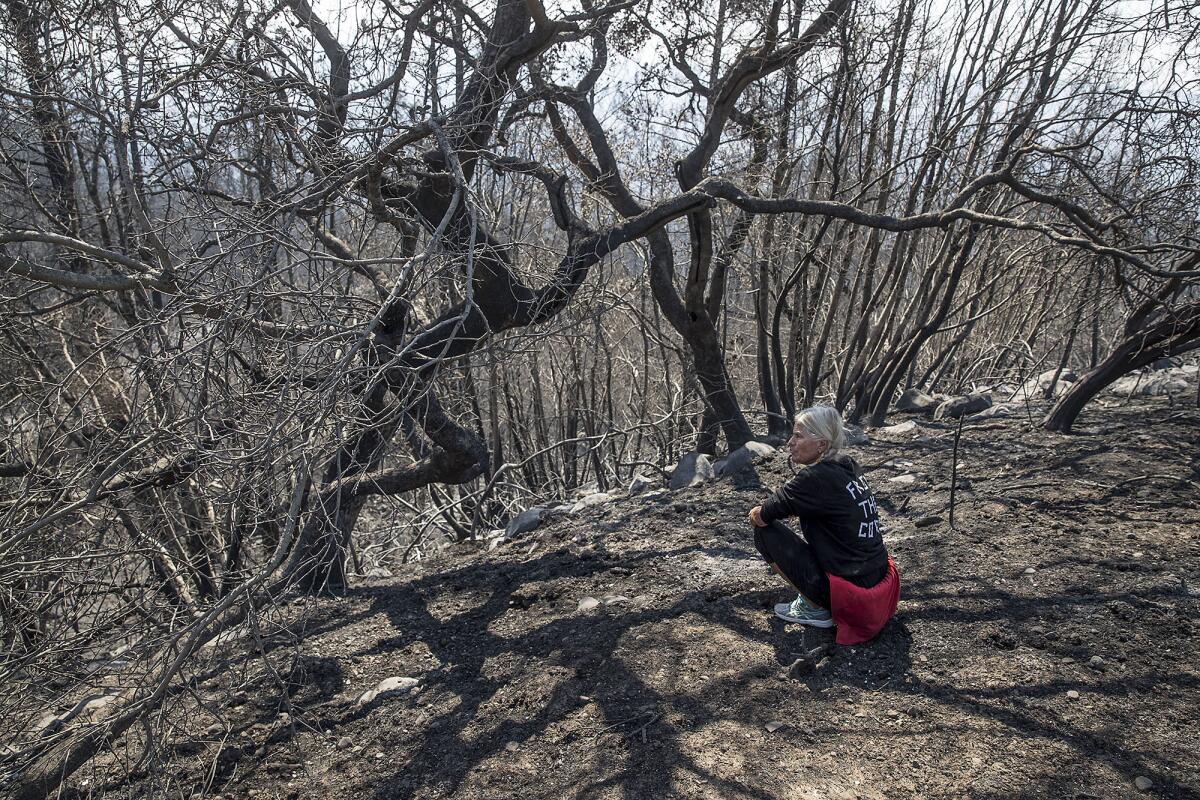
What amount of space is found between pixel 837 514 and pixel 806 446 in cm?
30

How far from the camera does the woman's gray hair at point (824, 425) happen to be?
3.30 metres

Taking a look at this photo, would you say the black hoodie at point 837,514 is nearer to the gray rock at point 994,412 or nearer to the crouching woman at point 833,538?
the crouching woman at point 833,538

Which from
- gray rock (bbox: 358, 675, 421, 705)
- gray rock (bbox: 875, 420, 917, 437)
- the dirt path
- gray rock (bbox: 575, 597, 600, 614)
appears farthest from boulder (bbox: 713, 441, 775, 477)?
gray rock (bbox: 358, 675, 421, 705)

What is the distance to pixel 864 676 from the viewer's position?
3.16m

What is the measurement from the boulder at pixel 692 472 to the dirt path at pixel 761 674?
4.02ft

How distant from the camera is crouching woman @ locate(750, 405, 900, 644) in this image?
10.7 ft

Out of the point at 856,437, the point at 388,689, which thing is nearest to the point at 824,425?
the point at 388,689

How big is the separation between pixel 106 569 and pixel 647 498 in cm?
340

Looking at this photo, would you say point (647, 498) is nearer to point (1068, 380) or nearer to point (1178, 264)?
point (1178, 264)

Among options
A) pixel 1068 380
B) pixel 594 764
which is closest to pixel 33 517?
pixel 594 764

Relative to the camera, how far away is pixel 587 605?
4.09 meters

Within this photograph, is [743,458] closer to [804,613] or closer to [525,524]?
[525,524]

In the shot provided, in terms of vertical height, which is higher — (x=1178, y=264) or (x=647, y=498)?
(x=1178, y=264)

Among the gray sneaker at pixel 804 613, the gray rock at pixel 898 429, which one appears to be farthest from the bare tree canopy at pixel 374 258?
the gray sneaker at pixel 804 613
